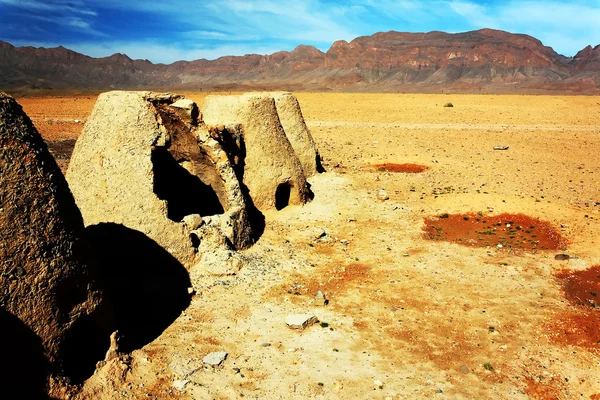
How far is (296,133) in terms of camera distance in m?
15.0

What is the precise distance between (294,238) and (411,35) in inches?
7154

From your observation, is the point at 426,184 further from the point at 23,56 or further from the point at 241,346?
the point at 23,56

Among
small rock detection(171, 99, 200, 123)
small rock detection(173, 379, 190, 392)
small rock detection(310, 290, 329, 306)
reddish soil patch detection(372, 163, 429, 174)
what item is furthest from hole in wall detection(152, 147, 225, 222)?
reddish soil patch detection(372, 163, 429, 174)

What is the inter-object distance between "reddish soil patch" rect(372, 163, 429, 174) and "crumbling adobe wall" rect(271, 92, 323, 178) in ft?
10.8

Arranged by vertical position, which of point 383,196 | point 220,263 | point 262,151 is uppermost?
point 262,151

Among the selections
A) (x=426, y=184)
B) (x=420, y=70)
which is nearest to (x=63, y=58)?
(x=420, y=70)

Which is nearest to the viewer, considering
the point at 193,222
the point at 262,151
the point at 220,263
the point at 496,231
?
the point at 220,263

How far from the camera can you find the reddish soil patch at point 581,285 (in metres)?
7.85

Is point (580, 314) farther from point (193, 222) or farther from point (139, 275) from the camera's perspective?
point (139, 275)

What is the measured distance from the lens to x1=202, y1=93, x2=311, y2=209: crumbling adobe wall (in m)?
11.5

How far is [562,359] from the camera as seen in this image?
6.25m

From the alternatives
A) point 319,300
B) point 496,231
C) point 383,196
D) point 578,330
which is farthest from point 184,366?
point 383,196

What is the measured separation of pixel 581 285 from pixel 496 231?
2.93 metres

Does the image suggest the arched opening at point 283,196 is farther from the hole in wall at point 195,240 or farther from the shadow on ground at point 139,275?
the shadow on ground at point 139,275
